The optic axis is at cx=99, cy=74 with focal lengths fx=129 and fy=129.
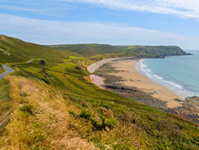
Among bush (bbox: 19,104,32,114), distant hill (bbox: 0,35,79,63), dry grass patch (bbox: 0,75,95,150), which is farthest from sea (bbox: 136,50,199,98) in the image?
distant hill (bbox: 0,35,79,63)

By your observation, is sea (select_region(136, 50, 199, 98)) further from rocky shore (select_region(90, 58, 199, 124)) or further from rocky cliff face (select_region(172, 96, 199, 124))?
rocky cliff face (select_region(172, 96, 199, 124))

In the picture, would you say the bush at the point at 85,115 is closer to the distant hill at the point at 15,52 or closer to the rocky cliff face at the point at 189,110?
the rocky cliff face at the point at 189,110

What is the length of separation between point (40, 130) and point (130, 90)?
192 ft

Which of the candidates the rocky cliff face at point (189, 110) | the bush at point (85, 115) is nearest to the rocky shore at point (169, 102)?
the rocky cliff face at point (189, 110)

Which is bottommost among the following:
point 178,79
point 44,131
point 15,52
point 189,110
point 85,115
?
point 189,110

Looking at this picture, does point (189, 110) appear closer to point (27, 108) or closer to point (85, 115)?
point (85, 115)

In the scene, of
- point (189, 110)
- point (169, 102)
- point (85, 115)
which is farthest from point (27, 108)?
point (169, 102)

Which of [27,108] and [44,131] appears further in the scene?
[27,108]

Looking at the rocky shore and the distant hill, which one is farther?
the distant hill

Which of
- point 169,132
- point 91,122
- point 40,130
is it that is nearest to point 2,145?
point 40,130

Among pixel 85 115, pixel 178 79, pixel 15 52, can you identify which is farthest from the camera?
pixel 15 52

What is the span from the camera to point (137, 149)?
6156 millimetres

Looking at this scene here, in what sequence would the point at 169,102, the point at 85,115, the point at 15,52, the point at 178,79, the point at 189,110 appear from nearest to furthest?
the point at 85,115
the point at 189,110
the point at 169,102
the point at 178,79
the point at 15,52

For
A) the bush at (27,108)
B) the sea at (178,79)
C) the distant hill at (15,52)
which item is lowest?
the sea at (178,79)
